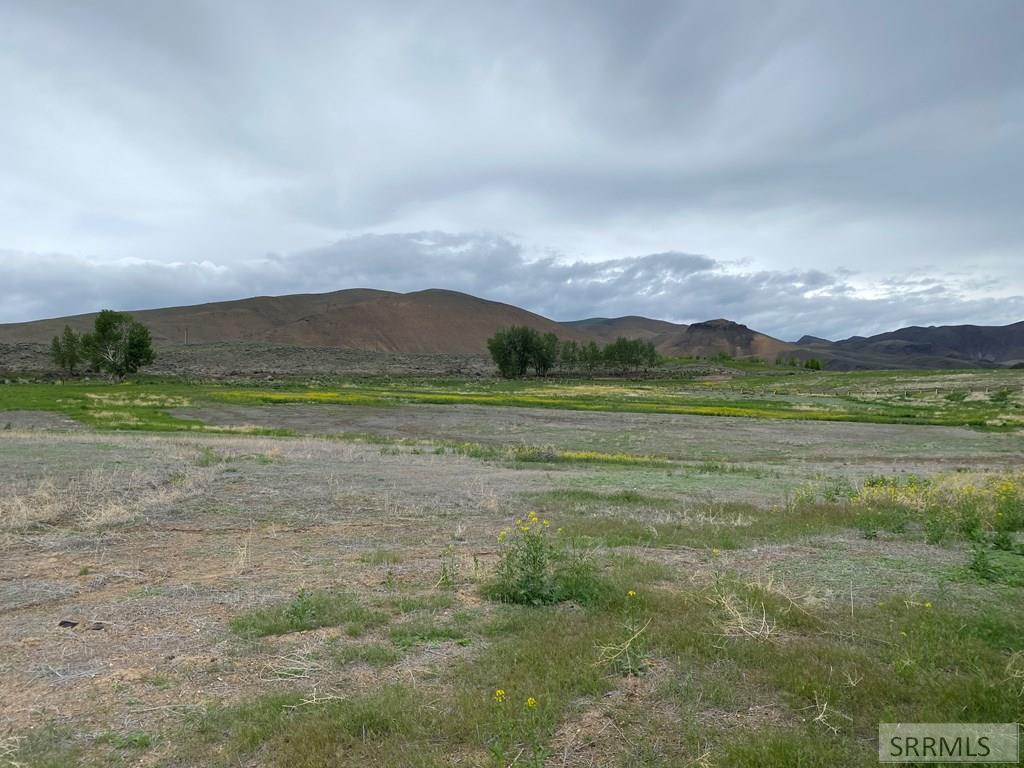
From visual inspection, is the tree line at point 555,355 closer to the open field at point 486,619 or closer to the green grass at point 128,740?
the open field at point 486,619

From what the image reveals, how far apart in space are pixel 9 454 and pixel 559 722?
2333 cm

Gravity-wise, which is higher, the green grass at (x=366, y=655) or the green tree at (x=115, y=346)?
the green tree at (x=115, y=346)

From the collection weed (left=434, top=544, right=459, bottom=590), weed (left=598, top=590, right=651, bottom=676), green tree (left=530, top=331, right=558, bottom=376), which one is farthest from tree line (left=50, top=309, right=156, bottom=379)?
weed (left=598, top=590, right=651, bottom=676)

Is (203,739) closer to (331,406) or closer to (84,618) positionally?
(84,618)

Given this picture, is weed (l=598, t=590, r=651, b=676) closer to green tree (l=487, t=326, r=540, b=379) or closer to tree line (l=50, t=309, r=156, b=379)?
tree line (l=50, t=309, r=156, b=379)

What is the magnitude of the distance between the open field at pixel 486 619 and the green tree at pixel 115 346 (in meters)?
89.3

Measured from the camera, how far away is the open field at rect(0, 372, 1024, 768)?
4.93m

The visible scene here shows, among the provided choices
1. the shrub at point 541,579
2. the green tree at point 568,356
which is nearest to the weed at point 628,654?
the shrub at point 541,579

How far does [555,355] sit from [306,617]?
5697 inches

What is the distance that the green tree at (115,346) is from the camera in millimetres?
95375

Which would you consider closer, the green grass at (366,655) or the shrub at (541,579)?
the green grass at (366,655)

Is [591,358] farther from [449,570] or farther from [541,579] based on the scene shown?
[541,579]

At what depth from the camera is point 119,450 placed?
23531mm

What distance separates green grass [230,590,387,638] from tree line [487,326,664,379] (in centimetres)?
12969
